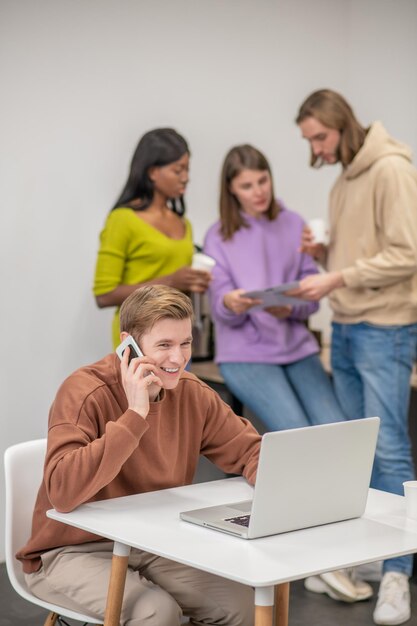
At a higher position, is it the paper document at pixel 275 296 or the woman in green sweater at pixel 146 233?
the woman in green sweater at pixel 146 233

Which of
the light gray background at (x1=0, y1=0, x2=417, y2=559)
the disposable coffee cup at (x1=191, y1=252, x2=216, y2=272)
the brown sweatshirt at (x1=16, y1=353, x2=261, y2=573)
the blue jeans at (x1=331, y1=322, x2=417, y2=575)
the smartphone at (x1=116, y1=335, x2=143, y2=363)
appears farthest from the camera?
the light gray background at (x1=0, y1=0, x2=417, y2=559)

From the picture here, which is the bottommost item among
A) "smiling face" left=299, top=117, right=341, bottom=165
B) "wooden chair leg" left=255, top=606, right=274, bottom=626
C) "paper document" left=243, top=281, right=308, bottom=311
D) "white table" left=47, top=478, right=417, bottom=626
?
"wooden chair leg" left=255, top=606, right=274, bottom=626

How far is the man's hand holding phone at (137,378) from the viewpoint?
7.32ft

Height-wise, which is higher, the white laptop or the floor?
the white laptop

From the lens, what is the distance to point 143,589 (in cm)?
220

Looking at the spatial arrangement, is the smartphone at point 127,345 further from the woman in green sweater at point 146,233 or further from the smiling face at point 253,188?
the smiling face at point 253,188

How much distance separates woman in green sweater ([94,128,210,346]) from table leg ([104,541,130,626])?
64.9 inches

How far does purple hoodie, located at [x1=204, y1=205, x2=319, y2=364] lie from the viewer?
3.81 metres

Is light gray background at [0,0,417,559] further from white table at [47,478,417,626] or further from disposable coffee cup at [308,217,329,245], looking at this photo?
white table at [47,478,417,626]

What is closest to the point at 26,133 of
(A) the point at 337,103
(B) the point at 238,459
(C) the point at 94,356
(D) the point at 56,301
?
(D) the point at 56,301

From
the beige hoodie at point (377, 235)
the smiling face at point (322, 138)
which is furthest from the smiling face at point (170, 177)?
the beige hoodie at point (377, 235)

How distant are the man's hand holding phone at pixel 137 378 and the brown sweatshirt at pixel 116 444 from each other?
0.09 feet

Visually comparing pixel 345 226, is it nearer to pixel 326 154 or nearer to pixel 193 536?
pixel 326 154

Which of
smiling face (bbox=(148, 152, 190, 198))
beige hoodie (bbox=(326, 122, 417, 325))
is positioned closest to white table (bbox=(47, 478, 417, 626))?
beige hoodie (bbox=(326, 122, 417, 325))
